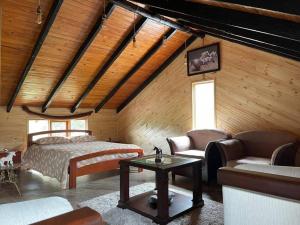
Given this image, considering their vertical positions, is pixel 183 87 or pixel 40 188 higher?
pixel 183 87

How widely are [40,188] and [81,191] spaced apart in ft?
2.50

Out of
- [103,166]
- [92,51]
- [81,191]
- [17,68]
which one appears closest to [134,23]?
[92,51]

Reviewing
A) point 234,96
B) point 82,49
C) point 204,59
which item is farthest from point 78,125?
point 234,96

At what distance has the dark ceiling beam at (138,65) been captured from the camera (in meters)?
5.27

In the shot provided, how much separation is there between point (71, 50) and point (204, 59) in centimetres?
286

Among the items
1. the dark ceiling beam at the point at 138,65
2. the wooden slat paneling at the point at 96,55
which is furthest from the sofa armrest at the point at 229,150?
the wooden slat paneling at the point at 96,55

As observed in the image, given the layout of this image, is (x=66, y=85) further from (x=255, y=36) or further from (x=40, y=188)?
(x=255, y=36)

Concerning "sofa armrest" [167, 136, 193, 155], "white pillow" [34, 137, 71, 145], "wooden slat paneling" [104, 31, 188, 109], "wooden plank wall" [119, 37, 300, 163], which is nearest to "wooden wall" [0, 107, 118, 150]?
"white pillow" [34, 137, 71, 145]

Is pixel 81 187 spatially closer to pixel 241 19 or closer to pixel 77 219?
pixel 77 219

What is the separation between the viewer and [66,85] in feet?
19.2

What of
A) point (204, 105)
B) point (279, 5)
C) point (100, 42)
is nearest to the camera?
point (279, 5)

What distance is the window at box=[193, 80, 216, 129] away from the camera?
5457 millimetres

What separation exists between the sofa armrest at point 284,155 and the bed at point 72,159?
2637mm

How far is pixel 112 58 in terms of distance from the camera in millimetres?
5395
